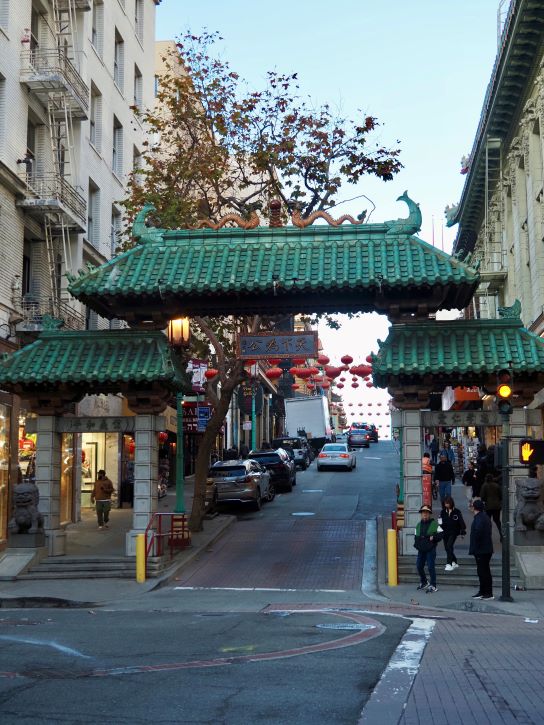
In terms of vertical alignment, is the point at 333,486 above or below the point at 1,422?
below

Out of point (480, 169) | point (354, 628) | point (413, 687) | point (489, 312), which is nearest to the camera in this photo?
point (413, 687)

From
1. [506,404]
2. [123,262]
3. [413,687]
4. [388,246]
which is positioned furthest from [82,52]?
[413,687]

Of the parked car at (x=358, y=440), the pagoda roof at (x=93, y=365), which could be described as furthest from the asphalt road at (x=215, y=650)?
the parked car at (x=358, y=440)

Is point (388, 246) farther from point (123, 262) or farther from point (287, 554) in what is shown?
point (287, 554)

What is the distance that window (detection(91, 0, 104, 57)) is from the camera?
35.6m

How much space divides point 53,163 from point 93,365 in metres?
11.3

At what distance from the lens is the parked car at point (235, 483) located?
3291 cm

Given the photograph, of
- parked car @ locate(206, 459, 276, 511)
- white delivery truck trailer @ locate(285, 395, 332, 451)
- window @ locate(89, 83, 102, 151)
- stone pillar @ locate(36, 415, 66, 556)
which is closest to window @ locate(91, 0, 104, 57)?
window @ locate(89, 83, 102, 151)

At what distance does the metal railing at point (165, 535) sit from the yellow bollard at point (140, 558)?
304mm

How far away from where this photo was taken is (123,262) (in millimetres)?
21281

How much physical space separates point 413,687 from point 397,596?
8767 mm

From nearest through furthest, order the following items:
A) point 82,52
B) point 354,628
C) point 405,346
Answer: point 354,628 → point 405,346 → point 82,52

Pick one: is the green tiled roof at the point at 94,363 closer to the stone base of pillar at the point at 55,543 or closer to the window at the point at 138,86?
the stone base of pillar at the point at 55,543

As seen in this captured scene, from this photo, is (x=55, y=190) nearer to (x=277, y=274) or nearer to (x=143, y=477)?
(x=277, y=274)
